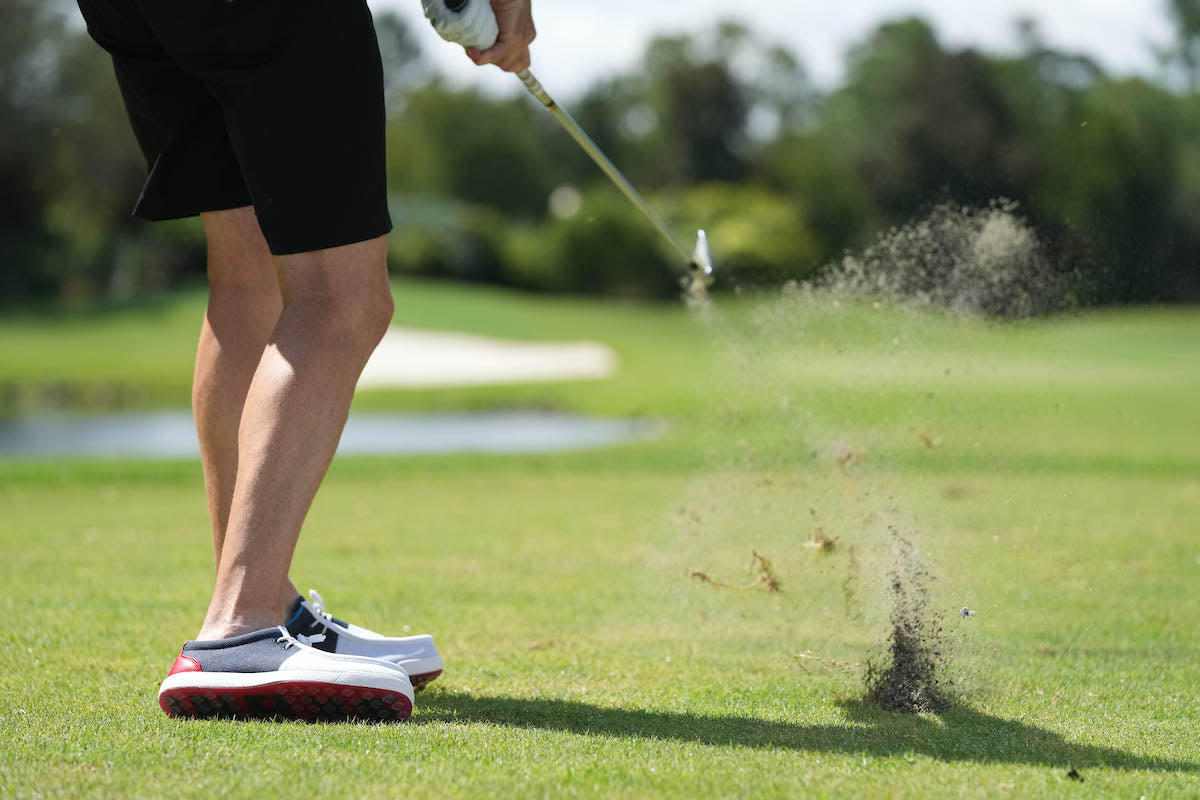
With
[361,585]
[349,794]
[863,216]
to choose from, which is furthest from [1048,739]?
[863,216]

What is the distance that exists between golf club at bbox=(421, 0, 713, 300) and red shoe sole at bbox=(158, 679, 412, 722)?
1067 mm

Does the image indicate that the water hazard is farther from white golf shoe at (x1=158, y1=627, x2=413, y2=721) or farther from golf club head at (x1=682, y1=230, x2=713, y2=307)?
white golf shoe at (x1=158, y1=627, x2=413, y2=721)

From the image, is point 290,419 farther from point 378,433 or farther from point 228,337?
point 378,433

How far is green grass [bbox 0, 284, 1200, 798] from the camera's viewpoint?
1758 millimetres

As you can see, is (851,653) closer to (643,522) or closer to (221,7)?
(221,7)

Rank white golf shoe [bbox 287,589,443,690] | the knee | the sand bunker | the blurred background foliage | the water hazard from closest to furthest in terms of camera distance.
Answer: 1. the knee
2. white golf shoe [bbox 287,589,443,690]
3. the blurred background foliage
4. the water hazard
5. the sand bunker

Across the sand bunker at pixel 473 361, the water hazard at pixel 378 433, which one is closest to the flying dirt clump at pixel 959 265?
the water hazard at pixel 378 433

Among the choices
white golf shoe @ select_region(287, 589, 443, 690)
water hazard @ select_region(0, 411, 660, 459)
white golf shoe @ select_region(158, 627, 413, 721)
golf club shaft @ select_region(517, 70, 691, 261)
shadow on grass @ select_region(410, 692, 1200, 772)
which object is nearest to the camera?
shadow on grass @ select_region(410, 692, 1200, 772)

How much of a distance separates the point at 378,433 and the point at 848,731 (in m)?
10.4

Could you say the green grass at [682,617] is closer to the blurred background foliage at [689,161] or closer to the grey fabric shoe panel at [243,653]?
the grey fabric shoe panel at [243,653]

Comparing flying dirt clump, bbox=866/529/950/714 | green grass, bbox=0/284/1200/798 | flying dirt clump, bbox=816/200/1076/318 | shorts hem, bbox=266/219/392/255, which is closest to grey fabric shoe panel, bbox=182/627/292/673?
green grass, bbox=0/284/1200/798

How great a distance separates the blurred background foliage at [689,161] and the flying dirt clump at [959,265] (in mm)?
101

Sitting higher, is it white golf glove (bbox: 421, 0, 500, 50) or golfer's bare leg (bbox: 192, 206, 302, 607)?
white golf glove (bbox: 421, 0, 500, 50)

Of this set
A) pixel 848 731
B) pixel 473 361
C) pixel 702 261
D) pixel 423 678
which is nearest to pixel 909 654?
pixel 848 731
